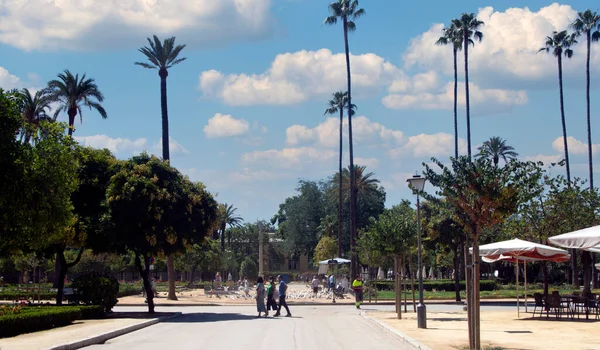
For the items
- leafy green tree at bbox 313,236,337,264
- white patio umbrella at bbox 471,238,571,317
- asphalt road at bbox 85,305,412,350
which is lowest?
asphalt road at bbox 85,305,412,350

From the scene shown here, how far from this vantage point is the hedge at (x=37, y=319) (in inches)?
725

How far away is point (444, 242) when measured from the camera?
1425 inches

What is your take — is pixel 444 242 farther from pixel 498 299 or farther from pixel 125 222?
pixel 125 222

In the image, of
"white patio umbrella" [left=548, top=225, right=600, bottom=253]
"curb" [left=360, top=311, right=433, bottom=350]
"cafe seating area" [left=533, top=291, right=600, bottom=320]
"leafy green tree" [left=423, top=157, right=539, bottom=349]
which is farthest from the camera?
"cafe seating area" [left=533, top=291, right=600, bottom=320]

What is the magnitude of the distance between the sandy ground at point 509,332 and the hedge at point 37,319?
10.5 m

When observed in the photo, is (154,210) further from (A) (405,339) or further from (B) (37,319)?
(A) (405,339)

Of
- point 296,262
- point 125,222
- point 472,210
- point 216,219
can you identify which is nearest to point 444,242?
point 216,219

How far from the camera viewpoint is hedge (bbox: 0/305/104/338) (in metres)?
18.4

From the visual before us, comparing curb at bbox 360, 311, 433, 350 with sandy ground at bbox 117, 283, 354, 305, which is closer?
curb at bbox 360, 311, 433, 350

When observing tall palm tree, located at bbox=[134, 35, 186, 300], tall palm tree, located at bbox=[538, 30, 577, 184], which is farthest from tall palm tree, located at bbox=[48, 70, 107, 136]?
tall palm tree, located at bbox=[538, 30, 577, 184]

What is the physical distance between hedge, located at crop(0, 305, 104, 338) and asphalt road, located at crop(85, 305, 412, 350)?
8.16 feet

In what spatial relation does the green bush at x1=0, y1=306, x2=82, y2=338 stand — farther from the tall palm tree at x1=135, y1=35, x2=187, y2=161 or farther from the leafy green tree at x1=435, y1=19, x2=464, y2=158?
the leafy green tree at x1=435, y1=19, x2=464, y2=158

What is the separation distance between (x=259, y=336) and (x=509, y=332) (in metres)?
7.06

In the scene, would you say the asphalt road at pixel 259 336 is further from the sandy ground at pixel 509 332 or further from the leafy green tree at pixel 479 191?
the leafy green tree at pixel 479 191
